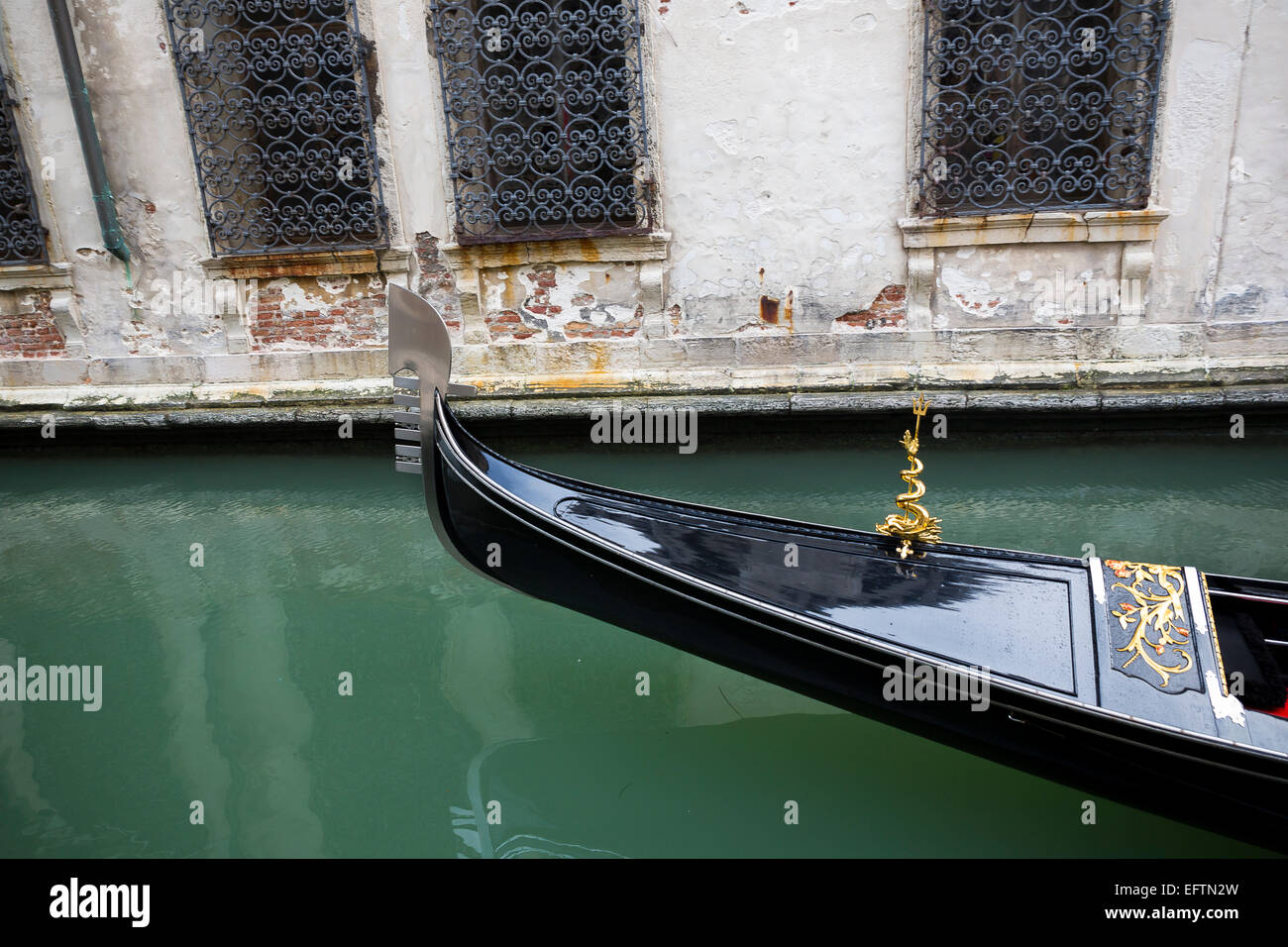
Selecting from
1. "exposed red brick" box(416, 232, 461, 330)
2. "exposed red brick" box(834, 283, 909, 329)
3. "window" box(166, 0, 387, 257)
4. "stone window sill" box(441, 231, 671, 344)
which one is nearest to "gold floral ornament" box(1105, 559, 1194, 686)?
"exposed red brick" box(834, 283, 909, 329)

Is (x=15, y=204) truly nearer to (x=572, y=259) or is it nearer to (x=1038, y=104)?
(x=572, y=259)

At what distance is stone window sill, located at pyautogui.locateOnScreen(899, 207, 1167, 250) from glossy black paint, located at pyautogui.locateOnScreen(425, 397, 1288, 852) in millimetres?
1933

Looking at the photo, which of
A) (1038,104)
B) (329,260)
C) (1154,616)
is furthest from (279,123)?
(1154,616)

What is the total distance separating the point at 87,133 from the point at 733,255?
2571 millimetres

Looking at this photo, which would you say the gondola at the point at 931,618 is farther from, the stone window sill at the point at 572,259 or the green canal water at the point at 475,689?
the stone window sill at the point at 572,259

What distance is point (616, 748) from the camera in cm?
185

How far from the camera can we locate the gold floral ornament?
134 cm

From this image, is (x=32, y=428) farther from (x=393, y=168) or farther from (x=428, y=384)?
(x=428, y=384)

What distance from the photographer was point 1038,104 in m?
3.03

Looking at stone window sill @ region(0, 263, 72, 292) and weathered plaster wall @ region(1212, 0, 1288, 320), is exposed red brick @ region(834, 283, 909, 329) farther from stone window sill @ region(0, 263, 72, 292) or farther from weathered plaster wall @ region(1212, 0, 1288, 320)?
stone window sill @ region(0, 263, 72, 292)

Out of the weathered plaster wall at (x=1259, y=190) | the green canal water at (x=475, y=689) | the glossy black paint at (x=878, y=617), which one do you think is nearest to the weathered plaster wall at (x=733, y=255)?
the weathered plaster wall at (x=1259, y=190)
